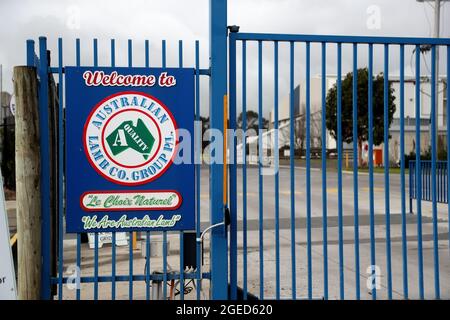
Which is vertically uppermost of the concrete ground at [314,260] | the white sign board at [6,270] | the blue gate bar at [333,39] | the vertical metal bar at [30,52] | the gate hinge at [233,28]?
the gate hinge at [233,28]

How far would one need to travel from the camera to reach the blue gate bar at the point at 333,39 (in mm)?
4754

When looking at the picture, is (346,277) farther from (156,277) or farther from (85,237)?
(85,237)

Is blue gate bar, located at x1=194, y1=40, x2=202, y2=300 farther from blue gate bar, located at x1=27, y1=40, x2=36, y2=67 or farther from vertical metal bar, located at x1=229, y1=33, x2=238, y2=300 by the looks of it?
blue gate bar, located at x1=27, y1=40, x2=36, y2=67

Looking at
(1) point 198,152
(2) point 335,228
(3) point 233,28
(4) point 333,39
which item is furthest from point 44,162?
(2) point 335,228

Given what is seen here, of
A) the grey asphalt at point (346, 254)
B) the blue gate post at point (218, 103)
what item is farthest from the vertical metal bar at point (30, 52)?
the grey asphalt at point (346, 254)

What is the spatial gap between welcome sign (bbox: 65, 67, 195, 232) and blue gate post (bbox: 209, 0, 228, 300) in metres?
0.19

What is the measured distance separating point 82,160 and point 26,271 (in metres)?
1.03

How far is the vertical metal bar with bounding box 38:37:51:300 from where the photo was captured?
453 cm

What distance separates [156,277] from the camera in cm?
466

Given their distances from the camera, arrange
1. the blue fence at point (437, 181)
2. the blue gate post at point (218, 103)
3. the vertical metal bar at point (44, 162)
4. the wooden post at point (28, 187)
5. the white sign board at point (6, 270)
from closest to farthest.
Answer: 1. the white sign board at point (6, 270)
2. the wooden post at point (28, 187)
3. the vertical metal bar at point (44, 162)
4. the blue gate post at point (218, 103)
5. the blue fence at point (437, 181)

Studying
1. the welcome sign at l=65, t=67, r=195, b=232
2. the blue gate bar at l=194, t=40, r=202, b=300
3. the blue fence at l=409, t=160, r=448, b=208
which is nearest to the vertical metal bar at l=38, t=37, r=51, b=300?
the welcome sign at l=65, t=67, r=195, b=232

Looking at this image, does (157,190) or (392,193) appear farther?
(392,193)

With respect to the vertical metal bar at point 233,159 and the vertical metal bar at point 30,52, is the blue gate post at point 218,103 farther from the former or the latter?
the vertical metal bar at point 30,52
